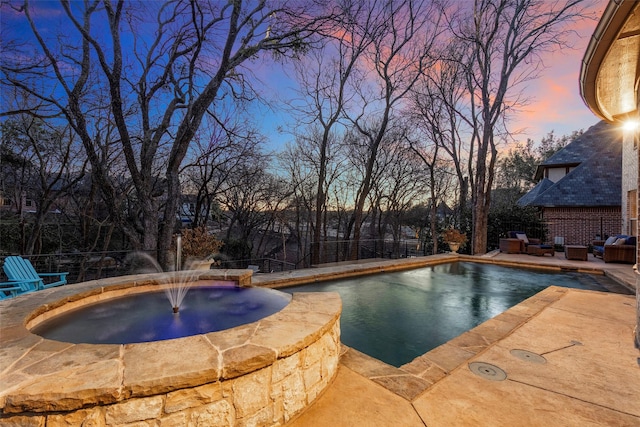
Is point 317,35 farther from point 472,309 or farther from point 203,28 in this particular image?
point 472,309

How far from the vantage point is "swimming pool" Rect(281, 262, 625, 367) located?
323 centimetres

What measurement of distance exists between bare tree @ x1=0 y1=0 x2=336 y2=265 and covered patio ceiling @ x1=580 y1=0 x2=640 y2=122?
6.62 meters

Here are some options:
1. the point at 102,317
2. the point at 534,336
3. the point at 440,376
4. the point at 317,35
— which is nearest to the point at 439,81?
the point at 317,35

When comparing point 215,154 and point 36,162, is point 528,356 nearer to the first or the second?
point 215,154

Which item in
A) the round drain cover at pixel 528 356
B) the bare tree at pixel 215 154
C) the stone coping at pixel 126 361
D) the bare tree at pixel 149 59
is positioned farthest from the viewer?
the bare tree at pixel 215 154

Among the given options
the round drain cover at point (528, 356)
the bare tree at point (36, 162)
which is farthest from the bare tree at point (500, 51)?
the bare tree at point (36, 162)

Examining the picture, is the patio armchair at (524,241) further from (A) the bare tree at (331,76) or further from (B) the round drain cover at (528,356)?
(B) the round drain cover at (528,356)

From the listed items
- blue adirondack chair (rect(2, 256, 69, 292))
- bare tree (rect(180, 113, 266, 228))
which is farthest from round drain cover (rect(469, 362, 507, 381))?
bare tree (rect(180, 113, 266, 228))

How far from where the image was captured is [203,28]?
23.7ft

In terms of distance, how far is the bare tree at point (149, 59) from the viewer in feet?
22.3

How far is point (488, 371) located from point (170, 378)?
2.27m

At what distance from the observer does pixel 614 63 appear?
10.1ft

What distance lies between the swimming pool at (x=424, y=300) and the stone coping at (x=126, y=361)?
156 centimetres

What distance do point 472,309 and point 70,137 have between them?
12743 mm
